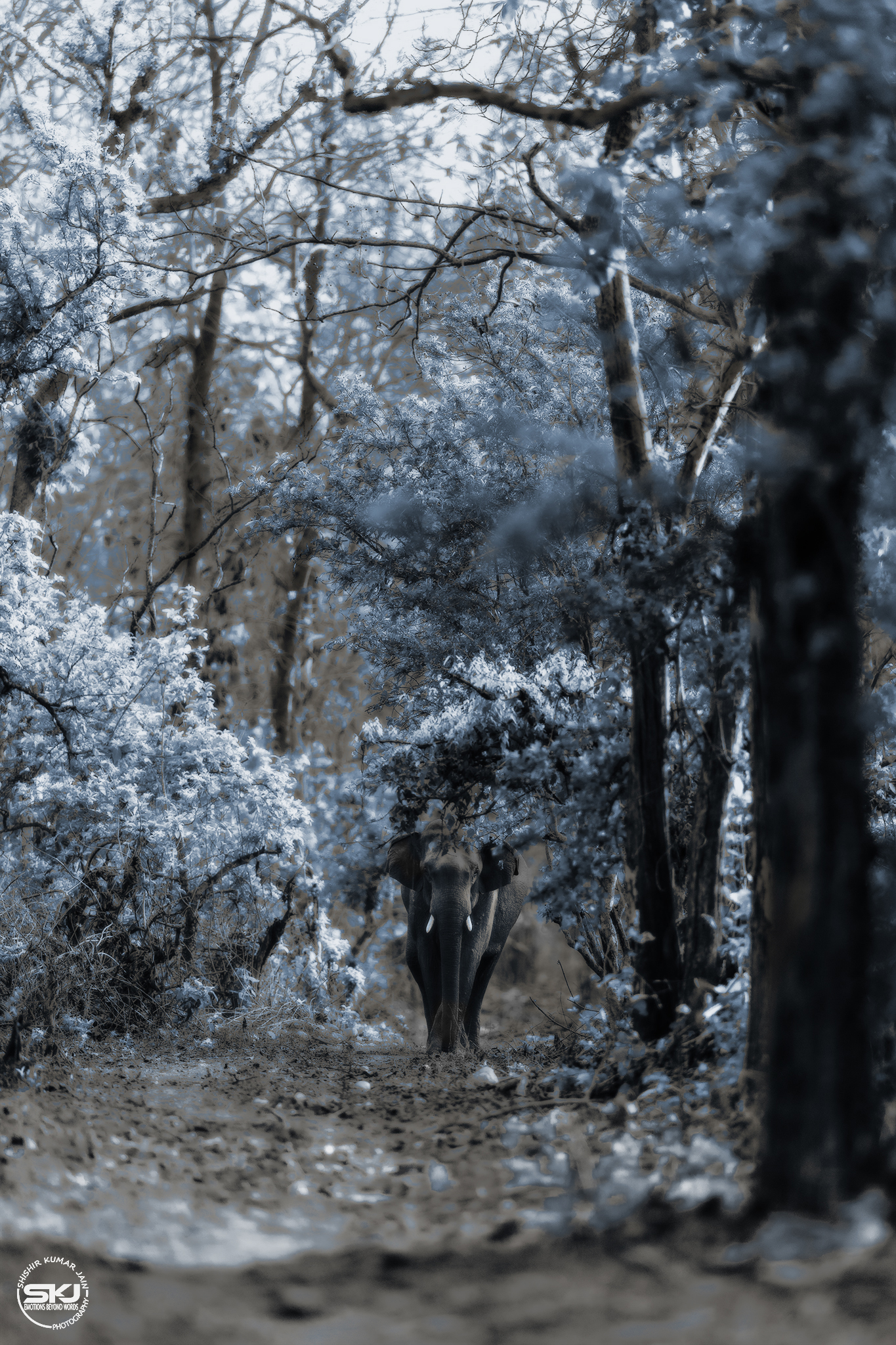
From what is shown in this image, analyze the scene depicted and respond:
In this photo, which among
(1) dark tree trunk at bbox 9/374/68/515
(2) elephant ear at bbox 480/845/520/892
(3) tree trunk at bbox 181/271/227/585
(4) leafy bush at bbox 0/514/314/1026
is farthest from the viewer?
(3) tree trunk at bbox 181/271/227/585

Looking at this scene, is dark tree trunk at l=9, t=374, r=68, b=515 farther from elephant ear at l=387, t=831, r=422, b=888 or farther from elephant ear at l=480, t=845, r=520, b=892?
elephant ear at l=480, t=845, r=520, b=892

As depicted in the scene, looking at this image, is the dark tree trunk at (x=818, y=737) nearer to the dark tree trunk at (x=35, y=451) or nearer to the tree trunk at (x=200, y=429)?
the dark tree trunk at (x=35, y=451)

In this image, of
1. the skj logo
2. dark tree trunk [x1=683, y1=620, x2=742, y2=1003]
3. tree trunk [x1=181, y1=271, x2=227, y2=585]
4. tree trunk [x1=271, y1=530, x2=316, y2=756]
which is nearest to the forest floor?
the skj logo

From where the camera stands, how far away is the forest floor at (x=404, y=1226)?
8.93 ft

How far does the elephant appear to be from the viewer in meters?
9.89

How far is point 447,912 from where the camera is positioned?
33.7 feet

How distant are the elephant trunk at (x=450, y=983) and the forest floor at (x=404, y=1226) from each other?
3447mm

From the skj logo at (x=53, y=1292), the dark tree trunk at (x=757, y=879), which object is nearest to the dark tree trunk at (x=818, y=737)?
the dark tree trunk at (x=757, y=879)

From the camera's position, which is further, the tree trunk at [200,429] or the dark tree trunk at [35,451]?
the tree trunk at [200,429]

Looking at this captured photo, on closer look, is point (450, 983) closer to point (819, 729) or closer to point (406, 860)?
point (406, 860)

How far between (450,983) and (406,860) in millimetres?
1671

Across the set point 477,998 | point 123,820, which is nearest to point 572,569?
point 123,820

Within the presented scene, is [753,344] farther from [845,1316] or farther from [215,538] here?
[215,538]

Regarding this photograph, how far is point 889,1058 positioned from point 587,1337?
2320 millimetres
